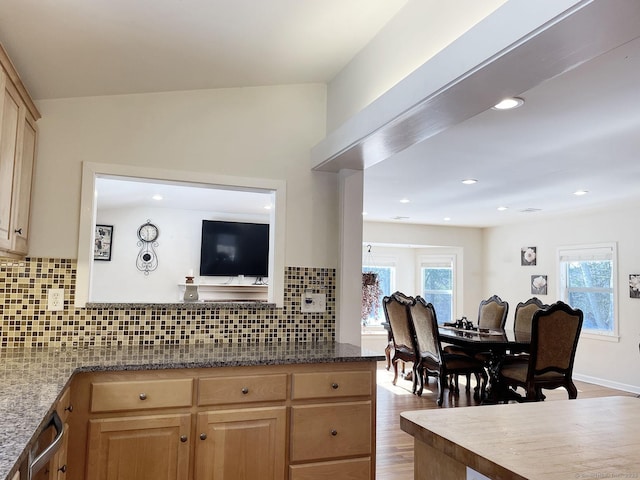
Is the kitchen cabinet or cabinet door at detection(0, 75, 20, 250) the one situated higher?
cabinet door at detection(0, 75, 20, 250)

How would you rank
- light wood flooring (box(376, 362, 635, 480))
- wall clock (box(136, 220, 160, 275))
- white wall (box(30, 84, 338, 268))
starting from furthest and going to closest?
wall clock (box(136, 220, 160, 275)), light wood flooring (box(376, 362, 635, 480)), white wall (box(30, 84, 338, 268))

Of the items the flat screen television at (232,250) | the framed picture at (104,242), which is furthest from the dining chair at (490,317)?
the framed picture at (104,242)

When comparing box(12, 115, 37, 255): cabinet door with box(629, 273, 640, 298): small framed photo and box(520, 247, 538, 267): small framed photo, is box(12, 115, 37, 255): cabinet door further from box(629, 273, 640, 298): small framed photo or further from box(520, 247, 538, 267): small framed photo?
box(520, 247, 538, 267): small framed photo

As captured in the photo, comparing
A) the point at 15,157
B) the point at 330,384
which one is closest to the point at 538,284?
the point at 330,384

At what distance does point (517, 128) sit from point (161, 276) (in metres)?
4.97

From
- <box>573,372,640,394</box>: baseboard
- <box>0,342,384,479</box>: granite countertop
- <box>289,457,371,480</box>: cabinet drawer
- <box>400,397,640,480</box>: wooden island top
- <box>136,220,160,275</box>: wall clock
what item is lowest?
<box>573,372,640,394</box>: baseboard

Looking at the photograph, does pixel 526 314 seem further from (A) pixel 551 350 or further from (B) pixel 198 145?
(B) pixel 198 145

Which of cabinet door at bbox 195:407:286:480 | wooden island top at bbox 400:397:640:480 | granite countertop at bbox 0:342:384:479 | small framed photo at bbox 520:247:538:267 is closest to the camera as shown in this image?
wooden island top at bbox 400:397:640:480

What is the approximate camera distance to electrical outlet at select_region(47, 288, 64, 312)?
2525 millimetres

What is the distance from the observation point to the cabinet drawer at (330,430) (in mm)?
2375

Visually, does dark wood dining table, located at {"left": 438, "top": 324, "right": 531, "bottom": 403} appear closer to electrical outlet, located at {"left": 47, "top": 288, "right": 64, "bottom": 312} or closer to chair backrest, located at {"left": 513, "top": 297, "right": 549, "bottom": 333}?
chair backrest, located at {"left": 513, "top": 297, "right": 549, "bottom": 333}

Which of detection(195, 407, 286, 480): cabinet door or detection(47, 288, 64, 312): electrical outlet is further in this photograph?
detection(47, 288, 64, 312): electrical outlet

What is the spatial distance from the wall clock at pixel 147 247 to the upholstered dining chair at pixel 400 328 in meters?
3.14

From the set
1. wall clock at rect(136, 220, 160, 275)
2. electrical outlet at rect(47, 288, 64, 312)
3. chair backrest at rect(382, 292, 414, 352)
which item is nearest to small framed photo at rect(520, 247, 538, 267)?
chair backrest at rect(382, 292, 414, 352)
